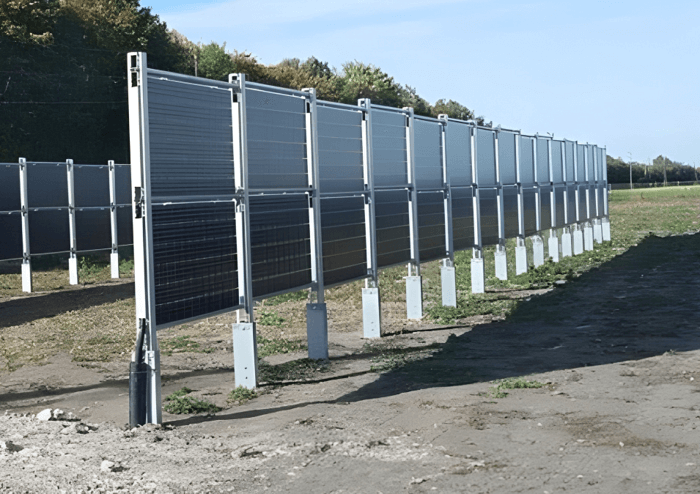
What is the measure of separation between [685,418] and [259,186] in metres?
5.21

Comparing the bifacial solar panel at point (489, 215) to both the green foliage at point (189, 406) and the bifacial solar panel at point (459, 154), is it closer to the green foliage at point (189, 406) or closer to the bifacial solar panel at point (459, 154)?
the bifacial solar panel at point (459, 154)

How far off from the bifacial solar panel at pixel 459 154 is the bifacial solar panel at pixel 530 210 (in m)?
4.53

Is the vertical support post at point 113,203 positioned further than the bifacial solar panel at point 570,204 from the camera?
No

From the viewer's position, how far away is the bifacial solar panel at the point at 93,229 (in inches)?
937

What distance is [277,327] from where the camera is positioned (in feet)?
46.0

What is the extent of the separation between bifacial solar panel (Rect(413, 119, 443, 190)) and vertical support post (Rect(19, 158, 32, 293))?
1060cm

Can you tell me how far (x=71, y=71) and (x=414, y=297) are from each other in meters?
34.0

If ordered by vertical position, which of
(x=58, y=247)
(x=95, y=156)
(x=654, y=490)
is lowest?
(x=654, y=490)

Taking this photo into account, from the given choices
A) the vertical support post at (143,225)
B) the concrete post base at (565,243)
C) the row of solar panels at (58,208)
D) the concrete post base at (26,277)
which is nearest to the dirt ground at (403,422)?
the vertical support post at (143,225)

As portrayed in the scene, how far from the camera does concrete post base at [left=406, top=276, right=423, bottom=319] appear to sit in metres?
14.3

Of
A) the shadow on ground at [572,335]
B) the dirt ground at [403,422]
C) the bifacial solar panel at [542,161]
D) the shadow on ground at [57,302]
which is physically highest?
the bifacial solar panel at [542,161]

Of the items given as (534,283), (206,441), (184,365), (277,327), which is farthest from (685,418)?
(534,283)

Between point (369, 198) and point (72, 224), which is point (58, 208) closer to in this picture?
point (72, 224)

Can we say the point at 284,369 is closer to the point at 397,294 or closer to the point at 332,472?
the point at 332,472
